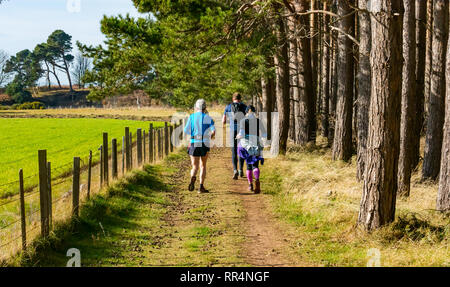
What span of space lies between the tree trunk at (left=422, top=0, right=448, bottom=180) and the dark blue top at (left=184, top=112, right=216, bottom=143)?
18.7 ft

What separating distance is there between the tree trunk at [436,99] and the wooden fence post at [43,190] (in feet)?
30.4

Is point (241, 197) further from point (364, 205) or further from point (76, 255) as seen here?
point (76, 255)

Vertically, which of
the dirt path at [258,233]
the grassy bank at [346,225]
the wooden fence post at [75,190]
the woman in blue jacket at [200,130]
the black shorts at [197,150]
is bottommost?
the dirt path at [258,233]

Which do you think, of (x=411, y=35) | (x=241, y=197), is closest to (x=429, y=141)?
(x=411, y=35)

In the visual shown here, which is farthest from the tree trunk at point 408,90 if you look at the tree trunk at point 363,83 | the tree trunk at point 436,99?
the tree trunk at point 436,99

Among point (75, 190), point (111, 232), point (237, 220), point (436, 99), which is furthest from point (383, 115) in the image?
point (436, 99)

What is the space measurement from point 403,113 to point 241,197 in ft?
13.6

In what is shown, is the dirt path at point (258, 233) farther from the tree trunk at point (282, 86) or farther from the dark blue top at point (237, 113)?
the tree trunk at point (282, 86)

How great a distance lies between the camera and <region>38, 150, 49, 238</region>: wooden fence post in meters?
6.75

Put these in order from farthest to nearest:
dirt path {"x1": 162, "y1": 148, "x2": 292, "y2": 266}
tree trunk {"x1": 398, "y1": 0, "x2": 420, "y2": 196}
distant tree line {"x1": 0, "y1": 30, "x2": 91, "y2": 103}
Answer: distant tree line {"x1": 0, "y1": 30, "x2": 91, "y2": 103}, tree trunk {"x1": 398, "y1": 0, "x2": 420, "y2": 196}, dirt path {"x1": 162, "y1": 148, "x2": 292, "y2": 266}

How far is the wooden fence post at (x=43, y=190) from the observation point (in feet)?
22.1

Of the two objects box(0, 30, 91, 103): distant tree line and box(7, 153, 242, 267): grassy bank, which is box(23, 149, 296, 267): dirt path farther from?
box(0, 30, 91, 103): distant tree line

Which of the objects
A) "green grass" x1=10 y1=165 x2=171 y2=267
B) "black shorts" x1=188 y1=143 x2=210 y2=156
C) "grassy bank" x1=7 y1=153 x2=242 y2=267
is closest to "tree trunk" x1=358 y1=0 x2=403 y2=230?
"grassy bank" x1=7 y1=153 x2=242 y2=267
